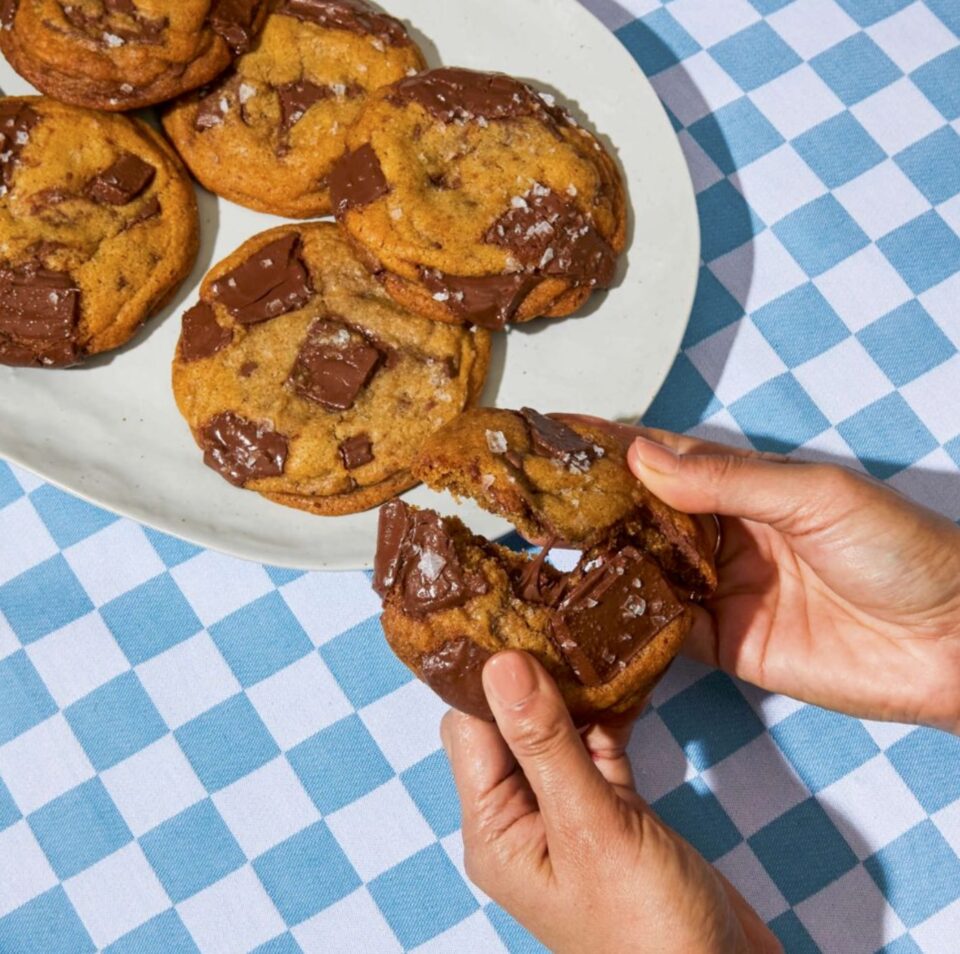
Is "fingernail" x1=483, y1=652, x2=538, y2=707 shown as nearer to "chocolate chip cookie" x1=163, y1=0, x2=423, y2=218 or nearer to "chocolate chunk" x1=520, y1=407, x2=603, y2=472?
"chocolate chunk" x1=520, y1=407, x2=603, y2=472

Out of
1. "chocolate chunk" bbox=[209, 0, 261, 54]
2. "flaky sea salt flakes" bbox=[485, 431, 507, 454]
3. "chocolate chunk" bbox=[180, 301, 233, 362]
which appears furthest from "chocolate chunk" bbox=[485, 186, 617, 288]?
"chocolate chunk" bbox=[209, 0, 261, 54]

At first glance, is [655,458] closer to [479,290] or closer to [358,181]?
[479,290]

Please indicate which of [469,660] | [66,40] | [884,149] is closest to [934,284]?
[884,149]

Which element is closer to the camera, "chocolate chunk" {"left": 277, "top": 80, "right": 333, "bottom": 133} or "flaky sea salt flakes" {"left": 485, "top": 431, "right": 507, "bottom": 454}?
"flaky sea salt flakes" {"left": 485, "top": 431, "right": 507, "bottom": 454}

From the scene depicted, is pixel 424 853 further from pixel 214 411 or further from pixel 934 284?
pixel 934 284

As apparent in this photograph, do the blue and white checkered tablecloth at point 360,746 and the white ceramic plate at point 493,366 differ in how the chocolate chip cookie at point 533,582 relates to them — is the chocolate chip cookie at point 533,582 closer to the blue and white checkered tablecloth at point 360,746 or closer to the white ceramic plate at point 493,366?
the white ceramic plate at point 493,366

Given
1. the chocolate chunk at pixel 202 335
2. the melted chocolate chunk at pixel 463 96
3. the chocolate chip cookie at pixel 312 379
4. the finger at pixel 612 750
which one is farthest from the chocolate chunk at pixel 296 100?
the finger at pixel 612 750

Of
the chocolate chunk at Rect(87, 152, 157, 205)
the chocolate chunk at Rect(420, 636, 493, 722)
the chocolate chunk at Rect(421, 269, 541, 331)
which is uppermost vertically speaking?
the chocolate chunk at Rect(421, 269, 541, 331)

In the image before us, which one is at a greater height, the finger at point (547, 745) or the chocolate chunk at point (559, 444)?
the chocolate chunk at point (559, 444)
